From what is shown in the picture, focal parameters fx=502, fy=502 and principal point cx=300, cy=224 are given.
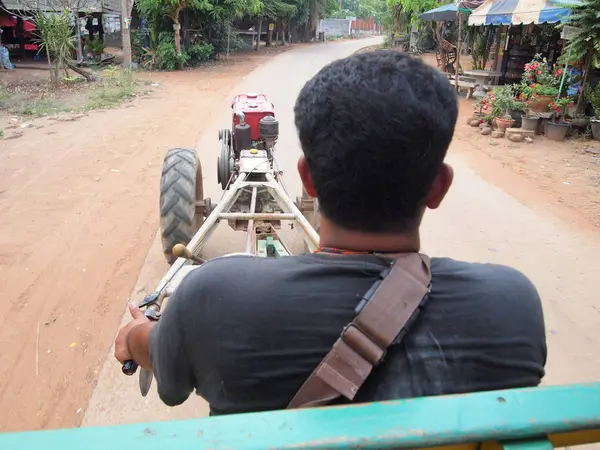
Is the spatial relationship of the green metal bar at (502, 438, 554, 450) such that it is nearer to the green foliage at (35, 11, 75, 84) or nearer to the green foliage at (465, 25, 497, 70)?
the green foliage at (35, 11, 75, 84)

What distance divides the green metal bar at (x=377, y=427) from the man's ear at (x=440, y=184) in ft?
1.56

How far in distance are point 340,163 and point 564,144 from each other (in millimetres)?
10399

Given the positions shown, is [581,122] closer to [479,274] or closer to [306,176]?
[479,274]

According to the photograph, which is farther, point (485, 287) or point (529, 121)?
point (529, 121)

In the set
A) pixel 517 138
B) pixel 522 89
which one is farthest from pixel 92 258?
pixel 522 89

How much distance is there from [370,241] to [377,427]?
0.44 meters

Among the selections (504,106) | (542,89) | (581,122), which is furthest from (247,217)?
(581,122)

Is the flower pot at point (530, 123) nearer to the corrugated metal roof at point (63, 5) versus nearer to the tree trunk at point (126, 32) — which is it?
the corrugated metal roof at point (63, 5)

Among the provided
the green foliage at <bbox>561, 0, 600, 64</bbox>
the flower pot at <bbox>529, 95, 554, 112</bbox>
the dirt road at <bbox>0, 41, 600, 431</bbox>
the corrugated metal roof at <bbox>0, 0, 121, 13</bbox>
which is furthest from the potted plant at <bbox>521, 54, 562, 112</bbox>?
the corrugated metal roof at <bbox>0, 0, 121, 13</bbox>

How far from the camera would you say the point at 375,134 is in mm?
1079

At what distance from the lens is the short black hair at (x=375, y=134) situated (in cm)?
109

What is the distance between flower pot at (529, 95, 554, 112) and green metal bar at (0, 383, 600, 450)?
36.1 ft

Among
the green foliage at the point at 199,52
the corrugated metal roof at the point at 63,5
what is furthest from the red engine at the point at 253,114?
the green foliage at the point at 199,52

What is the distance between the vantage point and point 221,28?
25.5 metres
